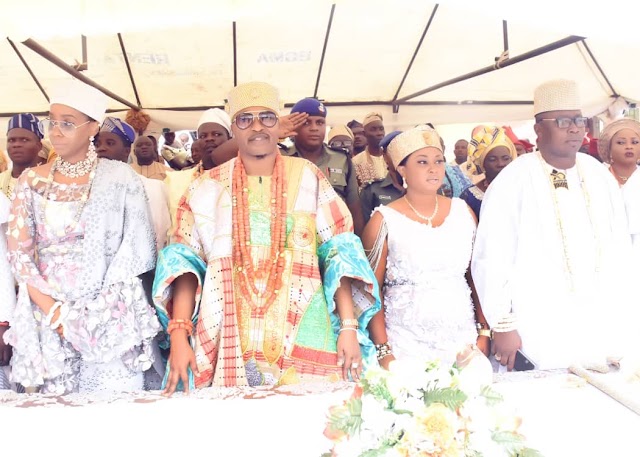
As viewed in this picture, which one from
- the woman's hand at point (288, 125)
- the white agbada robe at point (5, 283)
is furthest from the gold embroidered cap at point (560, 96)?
the white agbada robe at point (5, 283)

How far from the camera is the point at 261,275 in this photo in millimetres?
2275

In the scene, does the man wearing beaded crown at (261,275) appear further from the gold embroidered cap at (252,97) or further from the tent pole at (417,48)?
the tent pole at (417,48)

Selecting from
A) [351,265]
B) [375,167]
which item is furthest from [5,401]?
[375,167]

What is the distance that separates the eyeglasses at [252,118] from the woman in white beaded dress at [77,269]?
1.83ft

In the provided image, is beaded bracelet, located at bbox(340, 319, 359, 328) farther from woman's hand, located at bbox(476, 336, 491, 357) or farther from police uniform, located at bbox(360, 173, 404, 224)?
police uniform, located at bbox(360, 173, 404, 224)

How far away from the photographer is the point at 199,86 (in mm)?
6426

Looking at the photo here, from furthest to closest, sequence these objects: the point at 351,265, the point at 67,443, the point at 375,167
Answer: the point at 375,167 < the point at 351,265 < the point at 67,443

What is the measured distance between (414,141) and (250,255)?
0.93 metres

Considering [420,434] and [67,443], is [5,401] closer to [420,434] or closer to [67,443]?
[67,443]

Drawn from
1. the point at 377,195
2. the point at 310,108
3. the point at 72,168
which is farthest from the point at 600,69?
the point at 72,168

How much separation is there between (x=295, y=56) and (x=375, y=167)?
1.84 m

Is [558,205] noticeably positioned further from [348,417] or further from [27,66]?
[27,66]

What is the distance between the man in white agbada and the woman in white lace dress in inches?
4.3

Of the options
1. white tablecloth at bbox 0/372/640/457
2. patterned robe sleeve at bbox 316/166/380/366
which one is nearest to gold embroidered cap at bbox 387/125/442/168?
patterned robe sleeve at bbox 316/166/380/366
